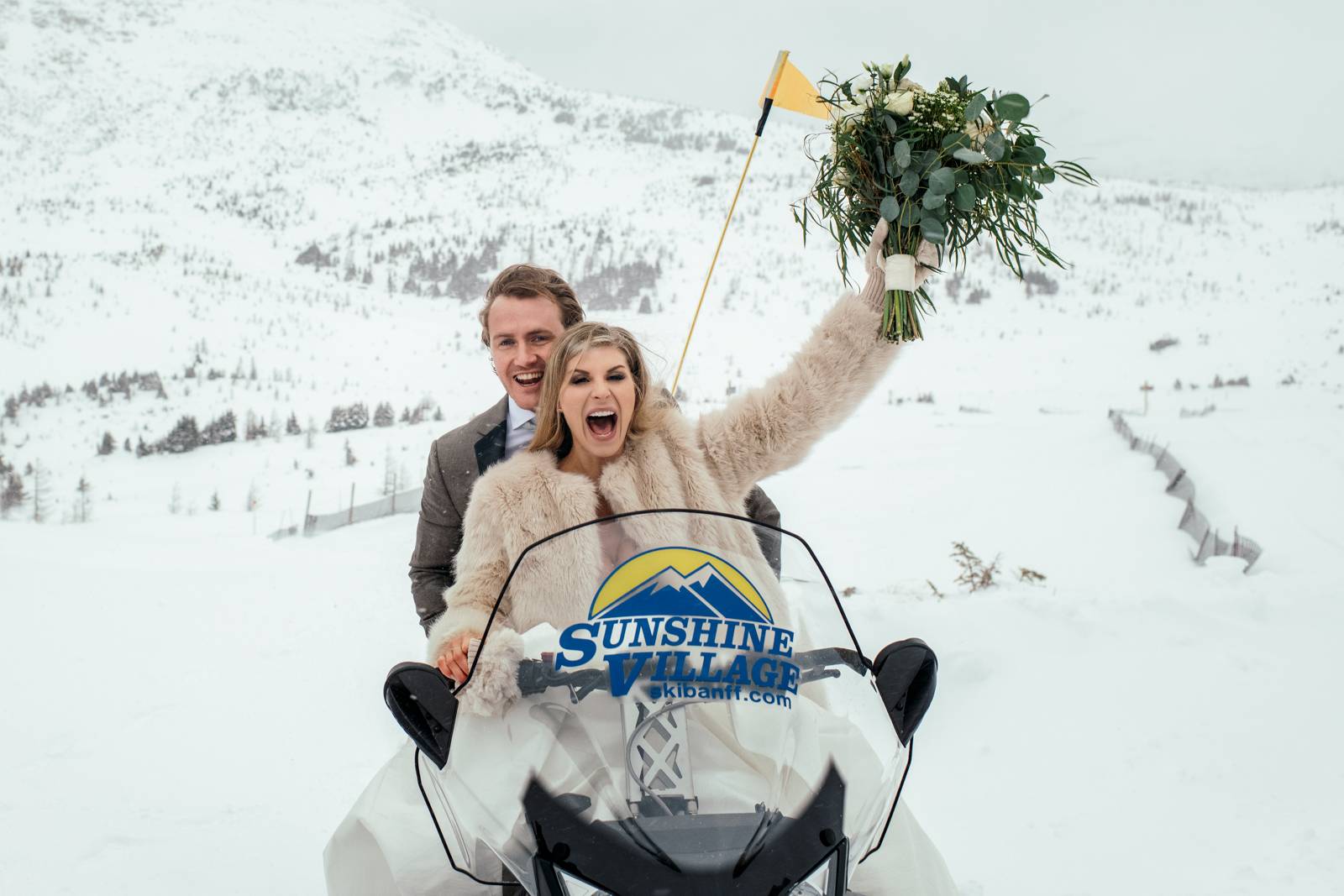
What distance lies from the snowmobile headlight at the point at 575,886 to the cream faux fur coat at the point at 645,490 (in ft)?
1.01

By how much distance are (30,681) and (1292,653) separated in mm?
7237

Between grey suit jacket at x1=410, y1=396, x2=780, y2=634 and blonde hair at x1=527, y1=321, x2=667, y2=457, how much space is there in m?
0.67

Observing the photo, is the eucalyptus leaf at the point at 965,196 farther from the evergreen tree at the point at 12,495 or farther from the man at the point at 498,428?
the evergreen tree at the point at 12,495

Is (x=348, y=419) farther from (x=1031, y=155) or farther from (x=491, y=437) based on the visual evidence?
(x=1031, y=155)

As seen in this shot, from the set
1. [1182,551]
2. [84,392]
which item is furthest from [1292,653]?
[84,392]

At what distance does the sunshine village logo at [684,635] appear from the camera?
4.44 ft

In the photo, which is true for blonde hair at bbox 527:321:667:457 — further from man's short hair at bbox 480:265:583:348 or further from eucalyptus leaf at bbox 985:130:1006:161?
eucalyptus leaf at bbox 985:130:1006:161

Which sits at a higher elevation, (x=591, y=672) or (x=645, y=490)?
(x=645, y=490)

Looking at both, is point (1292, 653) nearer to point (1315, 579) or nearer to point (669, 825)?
point (1315, 579)

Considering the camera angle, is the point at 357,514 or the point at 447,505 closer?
the point at 447,505

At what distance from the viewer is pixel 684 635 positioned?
4.49 feet

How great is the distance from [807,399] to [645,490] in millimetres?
600

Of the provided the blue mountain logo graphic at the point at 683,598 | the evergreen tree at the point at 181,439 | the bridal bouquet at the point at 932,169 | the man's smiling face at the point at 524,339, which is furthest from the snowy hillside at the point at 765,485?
the blue mountain logo graphic at the point at 683,598

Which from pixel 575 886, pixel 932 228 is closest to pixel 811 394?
pixel 932 228
